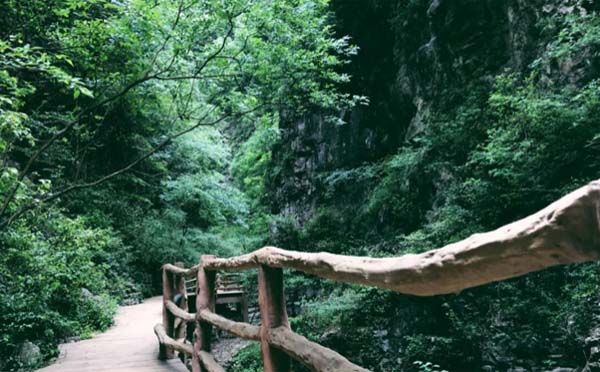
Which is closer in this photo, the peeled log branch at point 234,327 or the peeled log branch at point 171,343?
the peeled log branch at point 234,327

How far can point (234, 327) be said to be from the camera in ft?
9.28

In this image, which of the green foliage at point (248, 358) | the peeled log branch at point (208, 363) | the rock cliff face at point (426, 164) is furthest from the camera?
the green foliage at point (248, 358)

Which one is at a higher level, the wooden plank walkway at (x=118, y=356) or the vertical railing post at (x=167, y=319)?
the vertical railing post at (x=167, y=319)

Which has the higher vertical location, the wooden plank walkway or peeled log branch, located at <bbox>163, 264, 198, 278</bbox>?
peeled log branch, located at <bbox>163, 264, 198, 278</bbox>

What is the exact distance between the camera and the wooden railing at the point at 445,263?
850mm

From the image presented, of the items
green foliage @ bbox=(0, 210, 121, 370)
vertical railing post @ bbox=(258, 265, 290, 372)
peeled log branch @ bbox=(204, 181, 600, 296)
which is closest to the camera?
peeled log branch @ bbox=(204, 181, 600, 296)

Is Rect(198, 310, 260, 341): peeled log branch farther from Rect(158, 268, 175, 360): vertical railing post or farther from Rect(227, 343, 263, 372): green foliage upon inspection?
Rect(227, 343, 263, 372): green foliage

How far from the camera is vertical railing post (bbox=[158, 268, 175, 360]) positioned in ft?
16.3

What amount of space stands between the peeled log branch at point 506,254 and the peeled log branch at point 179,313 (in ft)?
9.95

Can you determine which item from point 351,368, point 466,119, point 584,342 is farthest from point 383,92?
point 351,368

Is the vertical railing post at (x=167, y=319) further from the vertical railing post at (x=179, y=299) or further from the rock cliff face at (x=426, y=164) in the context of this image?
the rock cliff face at (x=426, y=164)

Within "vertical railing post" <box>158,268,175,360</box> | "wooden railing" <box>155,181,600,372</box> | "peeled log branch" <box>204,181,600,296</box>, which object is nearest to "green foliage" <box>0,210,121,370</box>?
"vertical railing post" <box>158,268,175,360</box>

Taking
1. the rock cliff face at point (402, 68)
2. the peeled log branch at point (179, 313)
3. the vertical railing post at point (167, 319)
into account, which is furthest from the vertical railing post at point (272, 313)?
the rock cliff face at point (402, 68)

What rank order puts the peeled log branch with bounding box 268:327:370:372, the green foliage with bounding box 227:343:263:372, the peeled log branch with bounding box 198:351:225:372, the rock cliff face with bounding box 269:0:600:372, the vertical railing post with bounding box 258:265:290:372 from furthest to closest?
the green foliage with bounding box 227:343:263:372 → the rock cliff face with bounding box 269:0:600:372 → the peeled log branch with bounding box 198:351:225:372 → the vertical railing post with bounding box 258:265:290:372 → the peeled log branch with bounding box 268:327:370:372
